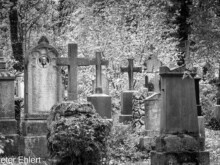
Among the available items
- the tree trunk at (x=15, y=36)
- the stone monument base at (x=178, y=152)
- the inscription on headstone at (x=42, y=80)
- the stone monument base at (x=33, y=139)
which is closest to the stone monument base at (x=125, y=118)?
the inscription on headstone at (x=42, y=80)

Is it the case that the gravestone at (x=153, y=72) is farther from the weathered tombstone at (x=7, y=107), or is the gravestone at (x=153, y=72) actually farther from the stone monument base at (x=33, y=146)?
the weathered tombstone at (x=7, y=107)

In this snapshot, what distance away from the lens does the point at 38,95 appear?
12.5m

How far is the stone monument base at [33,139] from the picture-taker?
39.9 feet

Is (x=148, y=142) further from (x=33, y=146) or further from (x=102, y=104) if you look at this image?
(x=33, y=146)

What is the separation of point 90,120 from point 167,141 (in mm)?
2383

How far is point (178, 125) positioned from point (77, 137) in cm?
285

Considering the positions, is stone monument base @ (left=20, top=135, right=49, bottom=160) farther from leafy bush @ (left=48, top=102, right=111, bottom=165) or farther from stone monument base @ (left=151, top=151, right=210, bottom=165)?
leafy bush @ (left=48, top=102, right=111, bottom=165)

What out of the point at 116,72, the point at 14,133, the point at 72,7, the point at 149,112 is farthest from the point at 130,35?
the point at 14,133

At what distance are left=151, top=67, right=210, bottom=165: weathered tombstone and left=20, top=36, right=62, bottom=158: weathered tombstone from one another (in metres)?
3.49

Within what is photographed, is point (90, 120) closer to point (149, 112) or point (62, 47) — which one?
point (149, 112)

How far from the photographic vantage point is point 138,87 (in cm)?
1909

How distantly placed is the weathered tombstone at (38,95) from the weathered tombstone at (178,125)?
11.4ft

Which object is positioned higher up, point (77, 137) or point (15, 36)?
point (15, 36)

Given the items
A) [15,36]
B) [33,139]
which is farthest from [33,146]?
[15,36]
